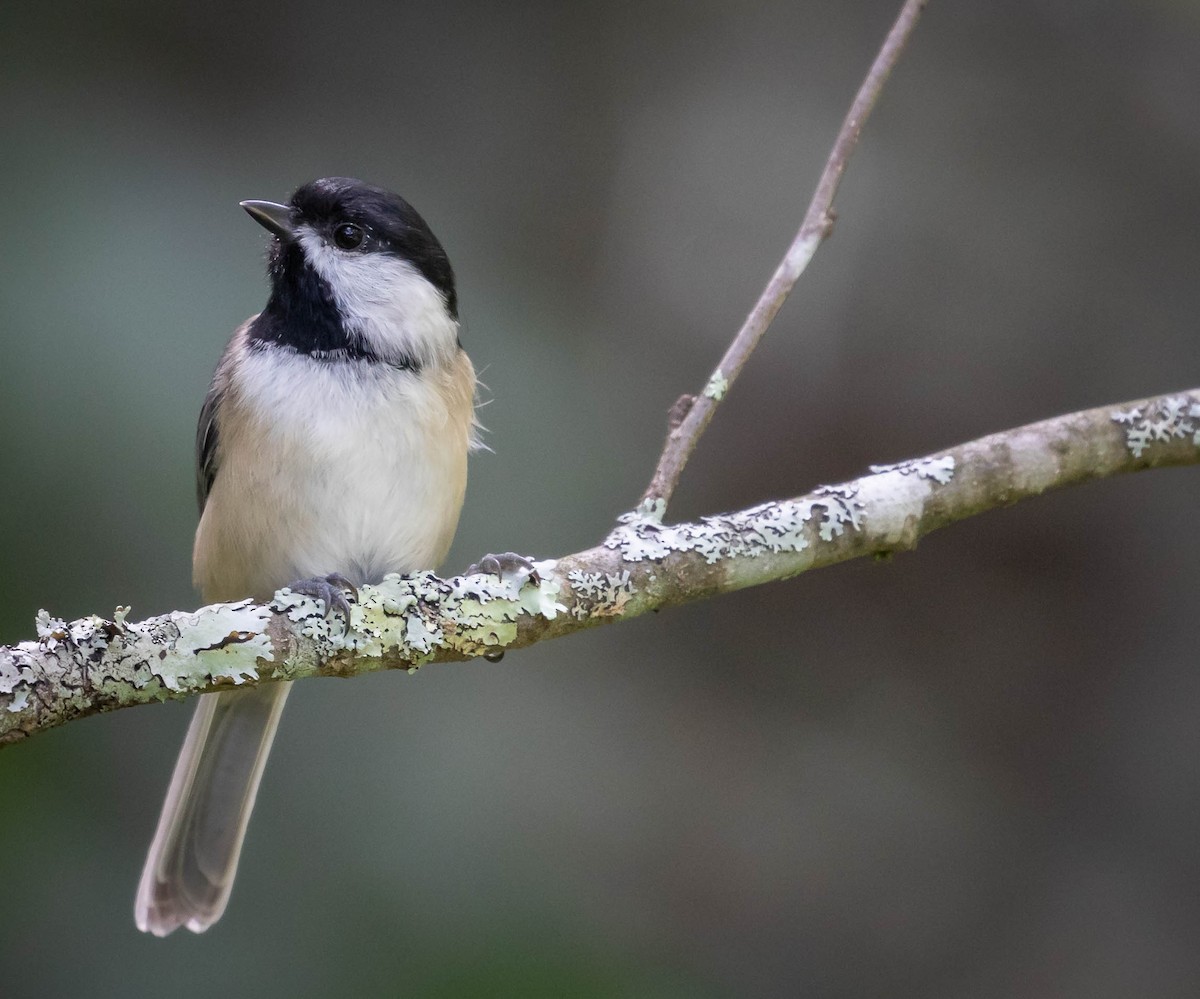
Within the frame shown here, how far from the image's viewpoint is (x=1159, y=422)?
6.72 feet

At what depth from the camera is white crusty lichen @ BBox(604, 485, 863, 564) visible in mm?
1845

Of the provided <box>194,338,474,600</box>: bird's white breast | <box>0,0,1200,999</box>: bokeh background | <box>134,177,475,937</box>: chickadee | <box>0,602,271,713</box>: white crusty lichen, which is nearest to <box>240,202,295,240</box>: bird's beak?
<box>134,177,475,937</box>: chickadee

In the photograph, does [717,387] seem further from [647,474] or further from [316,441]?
[647,474]

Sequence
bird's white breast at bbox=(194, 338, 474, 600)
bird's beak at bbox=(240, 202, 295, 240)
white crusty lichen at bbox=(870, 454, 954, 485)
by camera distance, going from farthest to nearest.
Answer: bird's beak at bbox=(240, 202, 295, 240) < bird's white breast at bbox=(194, 338, 474, 600) < white crusty lichen at bbox=(870, 454, 954, 485)

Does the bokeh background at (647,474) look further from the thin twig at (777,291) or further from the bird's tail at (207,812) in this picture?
the thin twig at (777,291)

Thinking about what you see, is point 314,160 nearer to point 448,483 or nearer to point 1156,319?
point 448,483

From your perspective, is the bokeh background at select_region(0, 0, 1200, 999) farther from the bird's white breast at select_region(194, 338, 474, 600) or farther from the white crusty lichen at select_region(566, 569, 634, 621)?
the white crusty lichen at select_region(566, 569, 634, 621)

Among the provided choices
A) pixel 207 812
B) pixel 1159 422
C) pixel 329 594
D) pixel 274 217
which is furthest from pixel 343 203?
pixel 1159 422

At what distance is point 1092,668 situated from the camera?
3730mm

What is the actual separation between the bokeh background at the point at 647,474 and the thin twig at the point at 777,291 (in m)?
1.28

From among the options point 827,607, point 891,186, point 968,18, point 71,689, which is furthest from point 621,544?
point 968,18

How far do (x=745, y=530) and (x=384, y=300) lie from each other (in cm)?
86

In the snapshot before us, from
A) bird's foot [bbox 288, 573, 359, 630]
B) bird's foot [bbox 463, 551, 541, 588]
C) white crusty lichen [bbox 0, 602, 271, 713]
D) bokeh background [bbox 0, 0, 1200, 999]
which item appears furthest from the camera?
bokeh background [bbox 0, 0, 1200, 999]

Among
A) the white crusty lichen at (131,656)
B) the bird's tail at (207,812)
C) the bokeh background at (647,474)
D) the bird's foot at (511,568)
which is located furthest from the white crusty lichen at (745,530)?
the bokeh background at (647,474)
